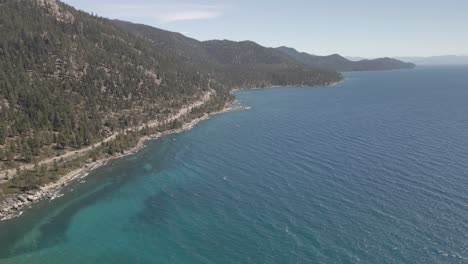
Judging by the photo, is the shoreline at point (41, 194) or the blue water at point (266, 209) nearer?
the blue water at point (266, 209)

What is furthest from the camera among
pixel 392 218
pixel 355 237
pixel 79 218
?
pixel 79 218

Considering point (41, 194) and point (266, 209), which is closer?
point (266, 209)

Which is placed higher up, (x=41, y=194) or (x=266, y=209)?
(x=266, y=209)

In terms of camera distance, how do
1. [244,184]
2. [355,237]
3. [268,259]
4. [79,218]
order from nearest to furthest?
[268,259]
[355,237]
[79,218]
[244,184]

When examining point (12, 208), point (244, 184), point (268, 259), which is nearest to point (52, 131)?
point (12, 208)

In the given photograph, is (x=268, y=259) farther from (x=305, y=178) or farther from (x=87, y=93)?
(x=87, y=93)

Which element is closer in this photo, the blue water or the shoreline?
the blue water

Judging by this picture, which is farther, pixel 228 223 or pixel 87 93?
pixel 87 93

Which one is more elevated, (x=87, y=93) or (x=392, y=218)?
(x=87, y=93)
